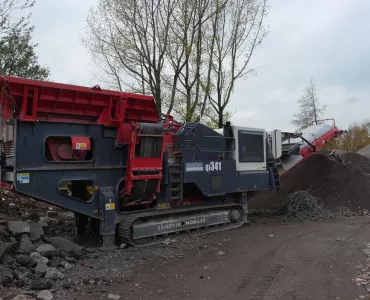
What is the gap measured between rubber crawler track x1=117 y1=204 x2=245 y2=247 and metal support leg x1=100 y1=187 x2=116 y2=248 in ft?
0.74

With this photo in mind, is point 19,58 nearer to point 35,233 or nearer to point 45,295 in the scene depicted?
point 35,233

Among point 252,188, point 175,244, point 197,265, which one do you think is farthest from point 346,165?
point 197,265

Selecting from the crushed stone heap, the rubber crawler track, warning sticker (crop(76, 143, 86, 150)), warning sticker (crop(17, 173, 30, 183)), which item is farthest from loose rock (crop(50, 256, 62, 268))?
the crushed stone heap

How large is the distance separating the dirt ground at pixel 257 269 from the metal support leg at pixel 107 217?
4.12ft

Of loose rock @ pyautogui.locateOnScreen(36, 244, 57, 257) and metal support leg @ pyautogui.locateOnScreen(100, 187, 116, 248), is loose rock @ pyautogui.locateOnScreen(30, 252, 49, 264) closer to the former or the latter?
loose rock @ pyautogui.locateOnScreen(36, 244, 57, 257)

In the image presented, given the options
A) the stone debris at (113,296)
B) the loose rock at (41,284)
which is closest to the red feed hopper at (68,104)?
the loose rock at (41,284)

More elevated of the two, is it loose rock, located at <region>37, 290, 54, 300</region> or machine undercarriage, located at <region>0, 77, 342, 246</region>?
machine undercarriage, located at <region>0, 77, 342, 246</region>

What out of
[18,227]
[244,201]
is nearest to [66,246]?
[18,227]

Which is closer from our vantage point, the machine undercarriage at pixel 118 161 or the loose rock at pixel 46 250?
the loose rock at pixel 46 250

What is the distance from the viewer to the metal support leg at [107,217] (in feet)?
25.2

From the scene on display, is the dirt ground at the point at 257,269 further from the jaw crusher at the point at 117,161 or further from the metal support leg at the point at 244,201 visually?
the metal support leg at the point at 244,201

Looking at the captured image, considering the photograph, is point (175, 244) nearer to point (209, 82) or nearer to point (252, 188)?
point (252, 188)

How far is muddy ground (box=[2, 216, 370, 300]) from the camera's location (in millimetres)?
5195

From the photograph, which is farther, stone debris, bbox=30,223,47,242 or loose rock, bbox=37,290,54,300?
stone debris, bbox=30,223,47,242
